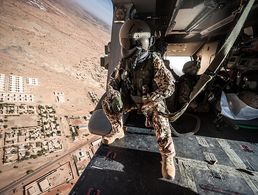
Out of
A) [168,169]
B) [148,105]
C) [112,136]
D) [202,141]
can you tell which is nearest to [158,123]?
[148,105]

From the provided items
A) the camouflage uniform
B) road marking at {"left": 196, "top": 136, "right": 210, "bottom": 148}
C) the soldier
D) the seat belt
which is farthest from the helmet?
road marking at {"left": 196, "top": 136, "right": 210, "bottom": 148}

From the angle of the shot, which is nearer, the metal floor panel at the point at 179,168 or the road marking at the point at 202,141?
the metal floor panel at the point at 179,168

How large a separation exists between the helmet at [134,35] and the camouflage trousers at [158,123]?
0.73 metres

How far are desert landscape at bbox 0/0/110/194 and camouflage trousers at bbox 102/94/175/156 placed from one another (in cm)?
1556

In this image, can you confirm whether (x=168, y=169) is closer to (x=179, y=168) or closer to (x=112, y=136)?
(x=179, y=168)

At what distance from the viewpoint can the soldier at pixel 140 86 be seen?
1.73 metres

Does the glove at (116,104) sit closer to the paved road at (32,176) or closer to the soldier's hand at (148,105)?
the soldier's hand at (148,105)

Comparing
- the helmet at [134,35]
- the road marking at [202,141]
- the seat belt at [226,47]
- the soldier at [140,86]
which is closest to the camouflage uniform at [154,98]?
the soldier at [140,86]

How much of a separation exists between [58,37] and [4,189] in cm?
3487

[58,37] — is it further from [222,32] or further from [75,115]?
[222,32]

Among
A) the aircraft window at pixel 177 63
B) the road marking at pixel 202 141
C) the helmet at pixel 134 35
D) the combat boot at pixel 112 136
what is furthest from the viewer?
the aircraft window at pixel 177 63

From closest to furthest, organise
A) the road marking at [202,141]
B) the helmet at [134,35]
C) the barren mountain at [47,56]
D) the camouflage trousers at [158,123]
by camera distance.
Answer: the camouflage trousers at [158,123]
the helmet at [134,35]
the road marking at [202,141]
the barren mountain at [47,56]

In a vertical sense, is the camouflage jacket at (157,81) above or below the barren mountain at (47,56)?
below

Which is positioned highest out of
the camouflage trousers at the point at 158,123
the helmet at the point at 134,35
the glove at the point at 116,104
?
the helmet at the point at 134,35
